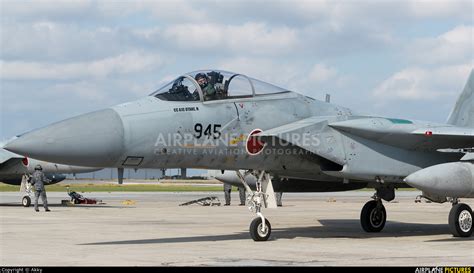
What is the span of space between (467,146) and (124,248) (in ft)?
22.5

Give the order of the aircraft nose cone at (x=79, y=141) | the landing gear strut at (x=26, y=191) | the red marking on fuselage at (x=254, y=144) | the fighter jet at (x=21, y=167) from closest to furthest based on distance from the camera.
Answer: the aircraft nose cone at (x=79, y=141) < the red marking on fuselage at (x=254, y=144) < the landing gear strut at (x=26, y=191) < the fighter jet at (x=21, y=167)

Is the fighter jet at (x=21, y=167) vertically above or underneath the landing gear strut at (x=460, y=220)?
above

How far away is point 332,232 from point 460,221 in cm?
320

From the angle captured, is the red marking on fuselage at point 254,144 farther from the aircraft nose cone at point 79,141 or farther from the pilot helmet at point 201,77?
the aircraft nose cone at point 79,141

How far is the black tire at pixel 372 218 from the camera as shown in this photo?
1708 cm

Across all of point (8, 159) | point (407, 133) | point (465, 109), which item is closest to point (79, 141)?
point (407, 133)

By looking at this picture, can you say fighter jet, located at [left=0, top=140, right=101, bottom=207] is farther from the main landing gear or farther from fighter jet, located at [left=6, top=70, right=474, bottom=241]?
fighter jet, located at [left=6, top=70, right=474, bottom=241]

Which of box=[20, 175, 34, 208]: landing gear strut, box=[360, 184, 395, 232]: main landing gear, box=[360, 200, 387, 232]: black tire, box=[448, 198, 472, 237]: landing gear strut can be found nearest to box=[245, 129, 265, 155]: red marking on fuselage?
box=[448, 198, 472, 237]: landing gear strut

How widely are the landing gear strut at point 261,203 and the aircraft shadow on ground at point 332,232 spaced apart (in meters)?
0.61

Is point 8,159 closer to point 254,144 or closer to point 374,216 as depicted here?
point 374,216

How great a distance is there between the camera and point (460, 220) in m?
14.5

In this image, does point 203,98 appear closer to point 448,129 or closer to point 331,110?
point 331,110

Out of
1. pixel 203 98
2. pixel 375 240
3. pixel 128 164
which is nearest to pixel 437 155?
pixel 375 240

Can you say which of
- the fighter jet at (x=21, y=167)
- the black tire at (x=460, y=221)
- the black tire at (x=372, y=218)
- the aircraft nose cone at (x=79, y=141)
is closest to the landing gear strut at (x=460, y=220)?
the black tire at (x=460, y=221)
